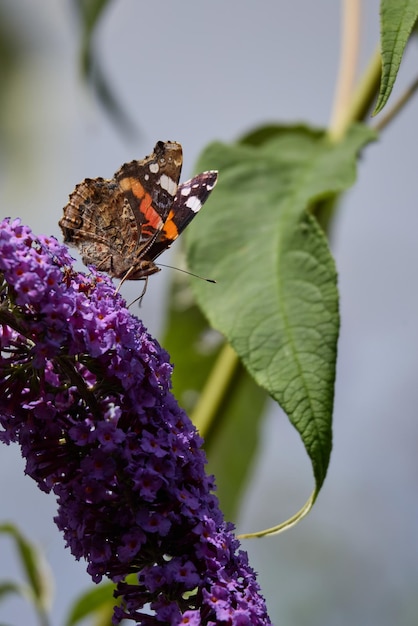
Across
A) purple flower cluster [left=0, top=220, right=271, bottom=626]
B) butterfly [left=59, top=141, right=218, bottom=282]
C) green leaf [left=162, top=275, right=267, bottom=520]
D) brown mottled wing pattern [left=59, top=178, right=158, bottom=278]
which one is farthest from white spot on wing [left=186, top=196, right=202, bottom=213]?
green leaf [left=162, top=275, right=267, bottom=520]

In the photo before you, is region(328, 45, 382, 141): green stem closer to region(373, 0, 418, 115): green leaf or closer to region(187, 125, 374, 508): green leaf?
region(187, 125, 374, 508): green leaf

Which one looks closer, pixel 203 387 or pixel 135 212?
pixel 135 212

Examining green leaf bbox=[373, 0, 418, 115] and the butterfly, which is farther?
the butterfly

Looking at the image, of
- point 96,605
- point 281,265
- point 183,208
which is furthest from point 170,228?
point 96,605

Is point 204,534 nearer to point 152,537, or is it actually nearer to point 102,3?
point 152,537

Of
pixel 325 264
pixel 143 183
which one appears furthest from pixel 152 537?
pixel 143 183

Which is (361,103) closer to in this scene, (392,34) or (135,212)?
(135,212)
